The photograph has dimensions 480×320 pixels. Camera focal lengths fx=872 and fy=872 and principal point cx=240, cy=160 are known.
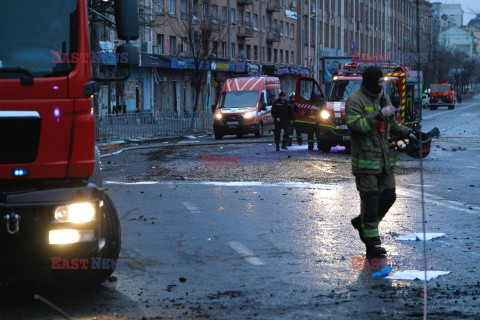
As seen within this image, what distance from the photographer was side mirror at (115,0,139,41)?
654cm

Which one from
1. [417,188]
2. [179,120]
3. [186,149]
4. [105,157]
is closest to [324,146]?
[186,149]

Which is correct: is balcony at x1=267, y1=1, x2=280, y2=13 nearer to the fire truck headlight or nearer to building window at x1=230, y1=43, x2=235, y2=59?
building window at x1=230, y1=43, x2=235, y2=59

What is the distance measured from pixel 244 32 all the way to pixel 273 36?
24.5 feet

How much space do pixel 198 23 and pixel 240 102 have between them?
2029 centimetres

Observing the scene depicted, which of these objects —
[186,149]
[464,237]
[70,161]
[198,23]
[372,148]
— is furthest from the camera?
[198,23]

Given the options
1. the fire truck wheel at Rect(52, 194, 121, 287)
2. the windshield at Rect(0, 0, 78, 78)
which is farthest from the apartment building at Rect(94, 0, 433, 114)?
the windshield at Rect(0, 0, 78, 78)

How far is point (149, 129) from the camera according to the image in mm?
34562

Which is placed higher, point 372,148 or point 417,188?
point 372,148

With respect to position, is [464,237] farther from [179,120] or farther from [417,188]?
[179,120]

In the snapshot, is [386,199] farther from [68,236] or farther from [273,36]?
[273,36]

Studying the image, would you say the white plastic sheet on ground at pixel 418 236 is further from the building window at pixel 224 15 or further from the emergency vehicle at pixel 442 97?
the emergency vehicle at pixel 442 97

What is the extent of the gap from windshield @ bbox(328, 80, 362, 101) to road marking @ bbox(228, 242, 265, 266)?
16429 mm

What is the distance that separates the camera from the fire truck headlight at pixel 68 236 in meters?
5.91

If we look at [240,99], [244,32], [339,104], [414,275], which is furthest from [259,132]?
[244,32]
